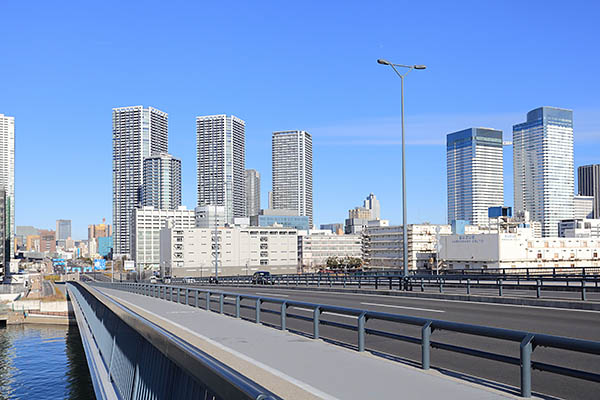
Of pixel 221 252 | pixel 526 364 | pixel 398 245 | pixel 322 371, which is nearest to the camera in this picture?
pixel 526 364

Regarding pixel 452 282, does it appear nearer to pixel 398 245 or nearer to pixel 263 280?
pixel 263 280

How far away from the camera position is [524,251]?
102125 millimetres

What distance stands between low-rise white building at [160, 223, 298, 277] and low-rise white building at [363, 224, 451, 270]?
98.2 ft

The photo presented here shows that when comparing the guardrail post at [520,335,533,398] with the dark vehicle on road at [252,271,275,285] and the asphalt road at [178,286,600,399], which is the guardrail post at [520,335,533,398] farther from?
the dark vehicle on road at [252,271,275,285]

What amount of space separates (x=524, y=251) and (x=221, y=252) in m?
107

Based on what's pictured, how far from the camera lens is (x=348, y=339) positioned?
46.0 feet

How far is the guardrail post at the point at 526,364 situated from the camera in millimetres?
7156

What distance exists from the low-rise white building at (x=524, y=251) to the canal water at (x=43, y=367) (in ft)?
224

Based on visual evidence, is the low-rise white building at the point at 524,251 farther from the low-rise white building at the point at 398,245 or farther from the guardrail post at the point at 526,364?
the guardrail post at the point at 526,364

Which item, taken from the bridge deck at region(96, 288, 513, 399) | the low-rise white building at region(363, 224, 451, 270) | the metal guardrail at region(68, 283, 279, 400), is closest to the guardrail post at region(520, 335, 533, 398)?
the bridge deck at region(96, 288, 513, 399)

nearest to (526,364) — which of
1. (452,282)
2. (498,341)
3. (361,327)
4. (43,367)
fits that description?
(361,327)

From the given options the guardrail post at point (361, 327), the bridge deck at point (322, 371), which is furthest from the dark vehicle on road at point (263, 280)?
the guardrail post at point (361, 327)

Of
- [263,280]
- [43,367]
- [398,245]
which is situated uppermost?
[398,245]

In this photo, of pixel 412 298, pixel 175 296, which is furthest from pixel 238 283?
pixel 412 298
